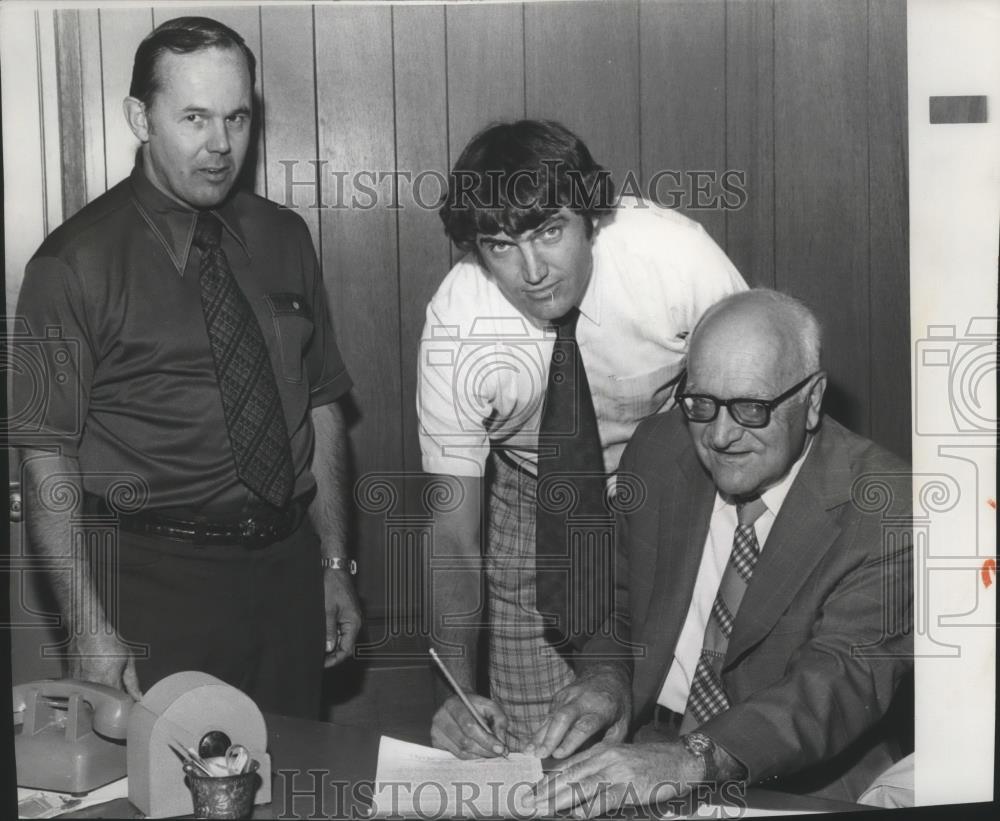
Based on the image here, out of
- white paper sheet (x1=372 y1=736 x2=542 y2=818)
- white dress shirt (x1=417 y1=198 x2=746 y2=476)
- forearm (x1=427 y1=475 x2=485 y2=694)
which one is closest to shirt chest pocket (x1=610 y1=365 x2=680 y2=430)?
white dress shirt (x1=417 y1=198 x2=746 y2=476)

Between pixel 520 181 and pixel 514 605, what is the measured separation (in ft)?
2.96

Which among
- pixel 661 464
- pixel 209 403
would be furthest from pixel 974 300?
pixel 209 403

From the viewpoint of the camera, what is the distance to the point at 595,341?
2.42m

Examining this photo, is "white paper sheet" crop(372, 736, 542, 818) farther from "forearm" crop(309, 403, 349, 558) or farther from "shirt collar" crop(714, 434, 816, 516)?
"shirt collar" crop(714, 434, 816, 516)

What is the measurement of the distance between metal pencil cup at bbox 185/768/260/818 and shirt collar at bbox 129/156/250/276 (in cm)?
100

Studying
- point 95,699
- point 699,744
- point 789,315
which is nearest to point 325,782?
point 95,699

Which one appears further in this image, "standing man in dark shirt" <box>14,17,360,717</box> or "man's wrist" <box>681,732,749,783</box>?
"standing man in dark shirt" <box>14,17,360,717</box>

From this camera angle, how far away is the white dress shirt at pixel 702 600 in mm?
2316

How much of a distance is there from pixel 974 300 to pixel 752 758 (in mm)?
1166

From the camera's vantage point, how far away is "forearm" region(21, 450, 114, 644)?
2.29 m

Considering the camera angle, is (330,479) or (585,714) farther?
(330,479)

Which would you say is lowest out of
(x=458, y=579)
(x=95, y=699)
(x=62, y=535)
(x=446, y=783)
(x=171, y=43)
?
(x=446, y=783)

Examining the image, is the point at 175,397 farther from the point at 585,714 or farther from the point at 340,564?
the point at 585,714

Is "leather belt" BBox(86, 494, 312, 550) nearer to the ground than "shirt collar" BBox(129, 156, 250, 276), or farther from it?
nearer to the ground
